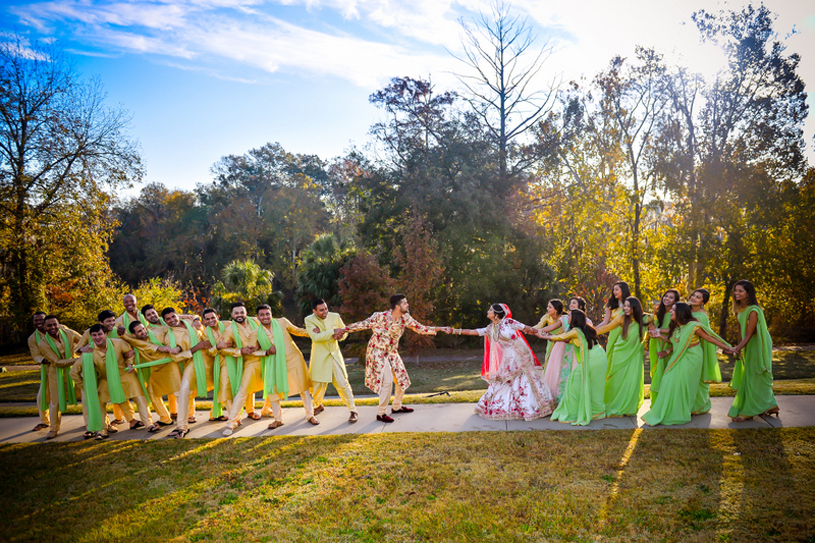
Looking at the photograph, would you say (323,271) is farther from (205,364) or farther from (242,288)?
(205,364)

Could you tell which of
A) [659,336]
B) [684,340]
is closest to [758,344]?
[684,340]

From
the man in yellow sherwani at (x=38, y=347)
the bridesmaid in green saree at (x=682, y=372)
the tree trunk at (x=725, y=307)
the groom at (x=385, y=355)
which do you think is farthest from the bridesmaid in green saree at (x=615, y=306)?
the tree trunk at (x=725, y=307)

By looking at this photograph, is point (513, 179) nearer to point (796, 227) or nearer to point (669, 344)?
point (796, 227)

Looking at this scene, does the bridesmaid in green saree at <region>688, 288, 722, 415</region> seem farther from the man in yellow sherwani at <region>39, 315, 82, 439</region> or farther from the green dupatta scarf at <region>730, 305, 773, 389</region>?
A: the man in yellow sherwani at <region>39, 315, 82, 439</region>

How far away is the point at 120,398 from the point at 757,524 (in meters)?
8.61

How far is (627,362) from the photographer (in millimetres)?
7809

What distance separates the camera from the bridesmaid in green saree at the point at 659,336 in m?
7.89

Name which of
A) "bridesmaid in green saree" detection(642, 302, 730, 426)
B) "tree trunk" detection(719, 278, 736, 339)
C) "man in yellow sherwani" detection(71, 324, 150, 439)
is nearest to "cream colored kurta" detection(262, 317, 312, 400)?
"man in yellow sherwani" detection(71, 324, 150, 439)

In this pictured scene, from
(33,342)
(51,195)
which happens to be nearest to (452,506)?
(33,342)

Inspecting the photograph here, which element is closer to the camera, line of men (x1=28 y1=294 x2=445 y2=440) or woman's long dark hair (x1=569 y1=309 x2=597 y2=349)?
woman's long dark hair (x1=569 y1=309 x2=597 y2=349)

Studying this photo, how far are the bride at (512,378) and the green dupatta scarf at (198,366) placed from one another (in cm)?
462

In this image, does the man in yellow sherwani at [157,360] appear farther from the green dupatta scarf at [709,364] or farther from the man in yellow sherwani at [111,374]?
the green dupatta scarf at [709,364]

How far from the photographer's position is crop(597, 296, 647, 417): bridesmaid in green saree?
775cm

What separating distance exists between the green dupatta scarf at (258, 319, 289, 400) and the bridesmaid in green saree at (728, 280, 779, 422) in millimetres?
6814
